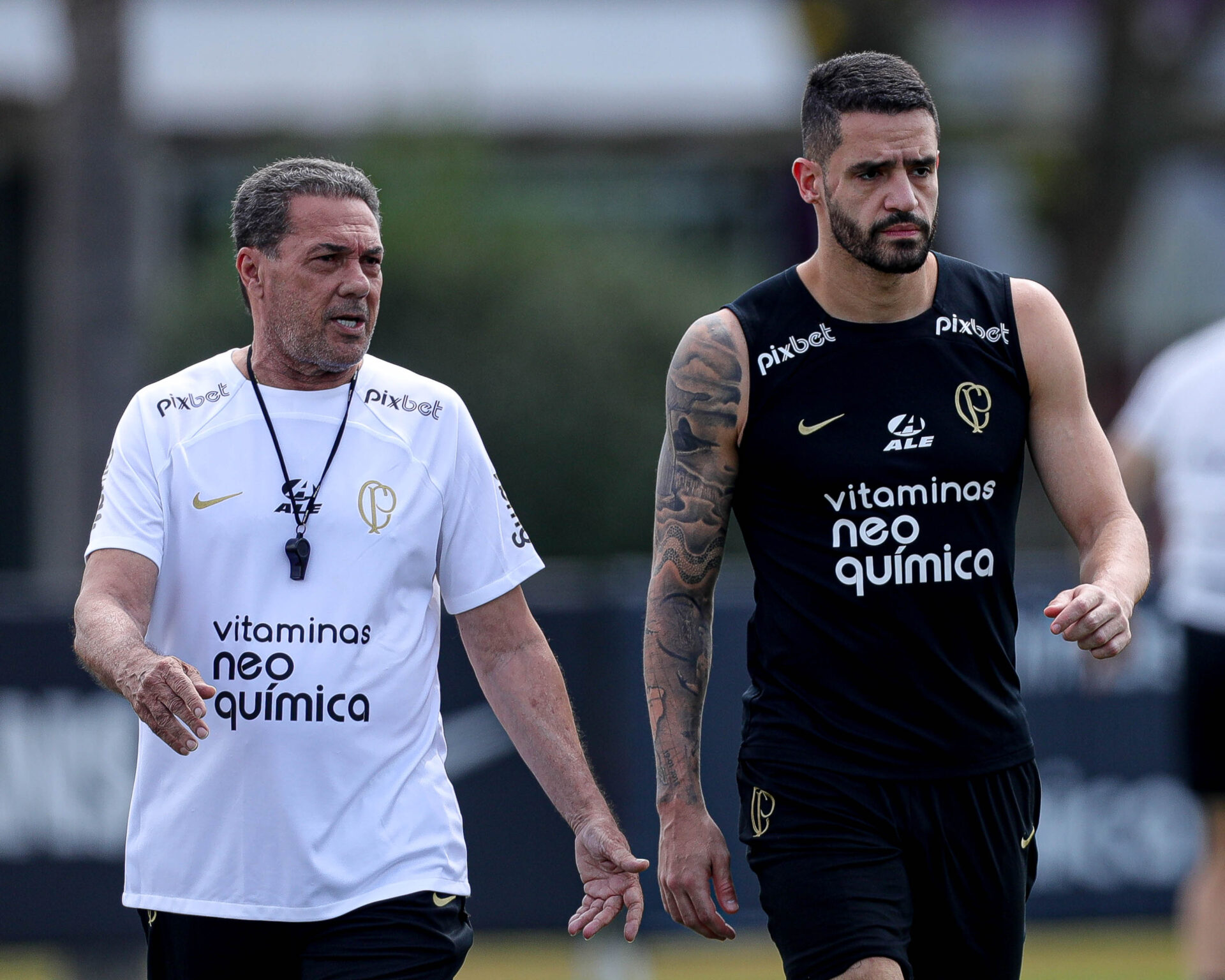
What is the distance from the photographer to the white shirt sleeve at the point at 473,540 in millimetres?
4367

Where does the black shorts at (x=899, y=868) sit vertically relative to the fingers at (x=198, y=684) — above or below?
below

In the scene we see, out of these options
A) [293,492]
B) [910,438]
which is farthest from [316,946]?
[910,438]

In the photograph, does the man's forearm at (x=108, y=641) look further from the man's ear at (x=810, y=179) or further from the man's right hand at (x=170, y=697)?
the man's ear at (x=810, y=179)

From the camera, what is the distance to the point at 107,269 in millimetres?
10703

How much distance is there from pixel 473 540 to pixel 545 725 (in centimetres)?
45

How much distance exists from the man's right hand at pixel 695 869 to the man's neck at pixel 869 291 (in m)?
1.19

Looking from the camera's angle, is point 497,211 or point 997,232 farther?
point 997,232

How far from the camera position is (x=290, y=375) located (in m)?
4.33

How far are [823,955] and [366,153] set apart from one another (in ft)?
46.5

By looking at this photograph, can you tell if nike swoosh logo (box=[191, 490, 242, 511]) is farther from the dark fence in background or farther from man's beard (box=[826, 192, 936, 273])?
the dark fence in background

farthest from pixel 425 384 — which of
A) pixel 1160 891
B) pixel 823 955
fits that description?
pixel 1160 891

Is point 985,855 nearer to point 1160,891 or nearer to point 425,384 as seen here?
point 425,384

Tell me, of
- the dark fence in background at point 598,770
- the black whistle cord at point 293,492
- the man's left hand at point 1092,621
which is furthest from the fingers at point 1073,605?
the dark fence in background at point 598,770

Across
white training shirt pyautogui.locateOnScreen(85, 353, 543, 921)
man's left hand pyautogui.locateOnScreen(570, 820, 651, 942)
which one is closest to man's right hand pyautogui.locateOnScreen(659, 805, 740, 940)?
man's left hand pyautogui.locateOnScreen(570, 820, 651, 942)
